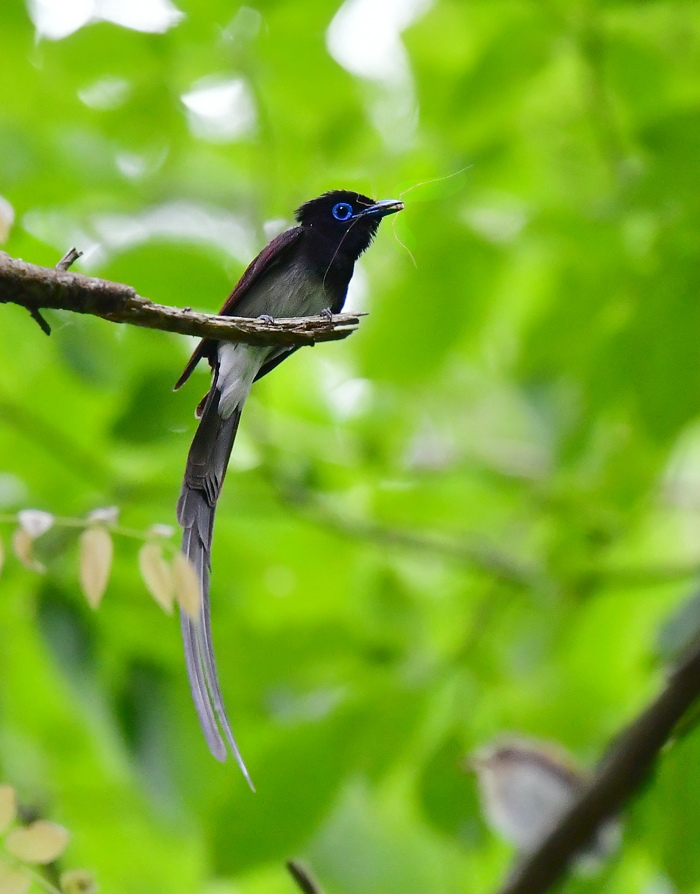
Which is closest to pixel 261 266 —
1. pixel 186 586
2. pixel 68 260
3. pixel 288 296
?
pixel 288 296

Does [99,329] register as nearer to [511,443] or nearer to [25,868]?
[25,868]

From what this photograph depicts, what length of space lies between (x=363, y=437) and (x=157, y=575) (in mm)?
1859

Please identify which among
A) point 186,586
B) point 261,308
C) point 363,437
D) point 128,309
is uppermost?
point 363,437

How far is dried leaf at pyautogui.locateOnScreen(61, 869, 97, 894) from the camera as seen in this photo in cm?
107

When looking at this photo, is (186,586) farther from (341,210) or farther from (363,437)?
(363,437)

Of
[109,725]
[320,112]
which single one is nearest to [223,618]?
[109,725]

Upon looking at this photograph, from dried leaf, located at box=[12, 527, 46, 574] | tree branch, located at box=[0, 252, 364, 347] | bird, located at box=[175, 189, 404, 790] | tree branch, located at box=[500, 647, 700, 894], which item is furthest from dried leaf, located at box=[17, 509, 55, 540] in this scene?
tree branch, located at box=[500, 647, 700, 894]

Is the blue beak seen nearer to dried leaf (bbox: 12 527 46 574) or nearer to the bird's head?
the bird's head

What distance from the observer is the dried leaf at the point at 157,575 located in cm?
89

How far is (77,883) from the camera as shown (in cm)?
108

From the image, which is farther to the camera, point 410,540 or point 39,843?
point 410,540

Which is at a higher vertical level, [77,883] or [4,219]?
[4,219]

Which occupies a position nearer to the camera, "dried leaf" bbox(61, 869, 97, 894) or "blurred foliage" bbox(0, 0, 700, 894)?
"dried leaf" bbox(61, 869, 97, 894)

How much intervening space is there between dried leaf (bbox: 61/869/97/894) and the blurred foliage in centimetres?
58
